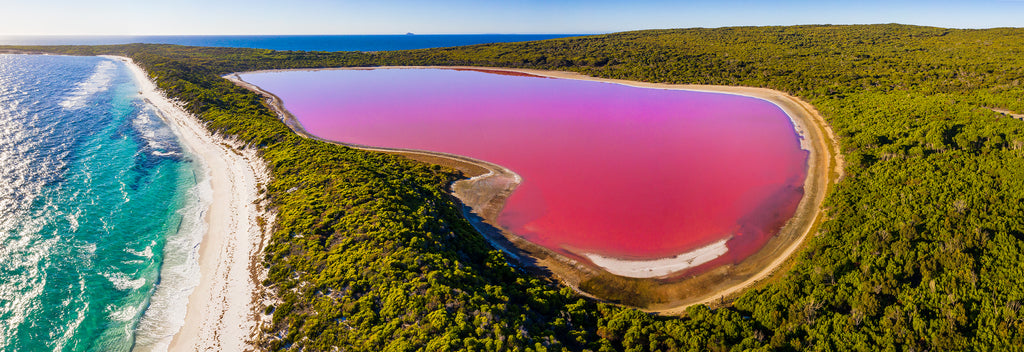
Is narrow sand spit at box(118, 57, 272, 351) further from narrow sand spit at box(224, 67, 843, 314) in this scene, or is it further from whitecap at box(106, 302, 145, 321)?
narrow sand spit at box(224, 67, 843, 314)

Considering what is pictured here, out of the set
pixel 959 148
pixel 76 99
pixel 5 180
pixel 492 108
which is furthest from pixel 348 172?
pixel 76 99

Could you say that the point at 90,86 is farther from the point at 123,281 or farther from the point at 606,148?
the point at 606,148

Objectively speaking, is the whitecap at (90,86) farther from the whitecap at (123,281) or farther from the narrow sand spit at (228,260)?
the whitecap at (123,281)

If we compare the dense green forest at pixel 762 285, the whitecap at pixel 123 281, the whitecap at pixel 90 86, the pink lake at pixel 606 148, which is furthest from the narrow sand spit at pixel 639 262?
the whitecap at pixel 90 86

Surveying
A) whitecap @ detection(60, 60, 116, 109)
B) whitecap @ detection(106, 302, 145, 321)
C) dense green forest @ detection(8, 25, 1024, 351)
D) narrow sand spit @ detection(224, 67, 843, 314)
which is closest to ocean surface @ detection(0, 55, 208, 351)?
whitecap @ detection(106, 302, 145, 321)

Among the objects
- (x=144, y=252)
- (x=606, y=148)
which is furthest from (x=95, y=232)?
(x=606, y=148)

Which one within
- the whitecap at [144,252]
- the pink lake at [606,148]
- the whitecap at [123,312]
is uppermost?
the pink lake at [606,148]

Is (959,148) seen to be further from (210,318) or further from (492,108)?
(210,318)
